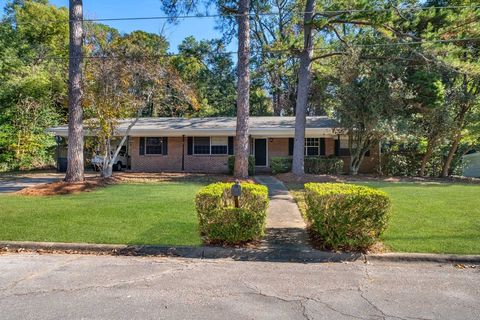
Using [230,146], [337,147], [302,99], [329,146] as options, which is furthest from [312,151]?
[302,99]

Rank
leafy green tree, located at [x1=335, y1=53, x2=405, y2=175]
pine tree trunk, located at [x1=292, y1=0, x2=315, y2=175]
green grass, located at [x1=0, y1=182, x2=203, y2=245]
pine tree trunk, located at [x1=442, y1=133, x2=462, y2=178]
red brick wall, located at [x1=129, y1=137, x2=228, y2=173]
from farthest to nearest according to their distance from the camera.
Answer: red brick wall, located at [x1=129, y1=137, x2=228, y2=173], pine tree trunk, located at [x1=442, y1=133, x2=462, y2=178], pine tree trunk, located at [x1=292, y1=0, x2=315, y2=175], leafy green tree, located at [x1=335, y1=53, x2=405, y2=175], green grass, located at [x1=0, y1=182, x2=203, y2=245]

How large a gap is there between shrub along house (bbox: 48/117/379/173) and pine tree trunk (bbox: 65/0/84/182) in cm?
794

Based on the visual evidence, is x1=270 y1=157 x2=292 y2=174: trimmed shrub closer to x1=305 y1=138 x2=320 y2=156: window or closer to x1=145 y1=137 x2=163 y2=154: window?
x1=305 y1=138 x2=320 y2=156: window

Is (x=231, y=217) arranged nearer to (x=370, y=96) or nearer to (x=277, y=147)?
(x=370, y=96)

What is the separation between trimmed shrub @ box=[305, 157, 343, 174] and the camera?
66.7 feet

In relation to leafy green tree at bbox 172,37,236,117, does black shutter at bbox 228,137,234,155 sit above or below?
below

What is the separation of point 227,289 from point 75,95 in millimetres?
12216

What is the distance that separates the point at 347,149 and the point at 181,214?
15.4 m

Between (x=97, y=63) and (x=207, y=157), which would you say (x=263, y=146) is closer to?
(x=207, y=157)

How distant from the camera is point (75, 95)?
1447 cm

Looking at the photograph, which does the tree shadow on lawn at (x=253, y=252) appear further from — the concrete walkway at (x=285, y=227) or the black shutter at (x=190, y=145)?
the black shutter at (x=190, y=145)

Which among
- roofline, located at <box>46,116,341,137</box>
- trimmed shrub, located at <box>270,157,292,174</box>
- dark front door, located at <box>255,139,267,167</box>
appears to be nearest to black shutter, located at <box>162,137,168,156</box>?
roofline, located at <box>46,116,341,137</box>

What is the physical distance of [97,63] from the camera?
1625cm

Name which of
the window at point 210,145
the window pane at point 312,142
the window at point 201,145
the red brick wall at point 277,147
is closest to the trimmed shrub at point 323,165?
the window pane at point 312,142
